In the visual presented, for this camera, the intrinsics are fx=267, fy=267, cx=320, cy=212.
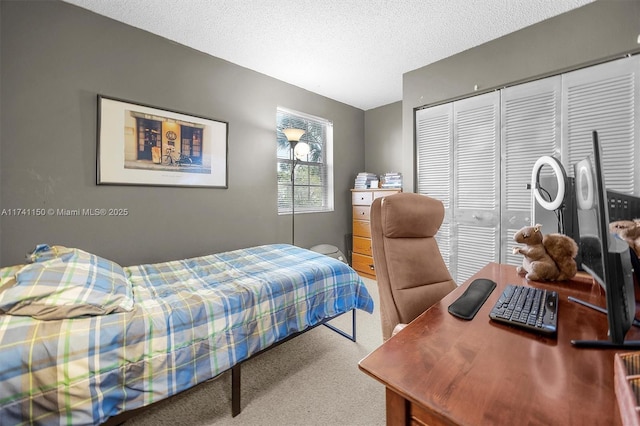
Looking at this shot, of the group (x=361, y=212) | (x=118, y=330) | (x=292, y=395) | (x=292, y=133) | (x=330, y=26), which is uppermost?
(x=330, y=26)

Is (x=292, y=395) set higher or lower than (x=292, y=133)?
lower

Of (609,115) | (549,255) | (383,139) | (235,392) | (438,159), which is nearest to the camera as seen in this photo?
(549,255)

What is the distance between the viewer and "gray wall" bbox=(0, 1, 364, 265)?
1927 mm

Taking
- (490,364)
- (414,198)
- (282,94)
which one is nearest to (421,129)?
(282,94)

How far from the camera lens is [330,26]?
2330mm

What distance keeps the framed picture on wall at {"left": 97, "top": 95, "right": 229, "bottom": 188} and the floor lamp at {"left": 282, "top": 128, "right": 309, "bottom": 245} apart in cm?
76

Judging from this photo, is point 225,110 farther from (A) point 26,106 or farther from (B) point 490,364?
(B) point 490,364

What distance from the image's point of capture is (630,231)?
1.20 metres

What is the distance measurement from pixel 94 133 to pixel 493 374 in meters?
2.94

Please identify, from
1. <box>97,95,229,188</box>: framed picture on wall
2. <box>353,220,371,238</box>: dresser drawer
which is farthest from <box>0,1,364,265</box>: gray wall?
<box>353,220,371,238</box>: dresser drawer

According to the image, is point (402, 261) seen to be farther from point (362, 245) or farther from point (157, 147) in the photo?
point (362, 245)

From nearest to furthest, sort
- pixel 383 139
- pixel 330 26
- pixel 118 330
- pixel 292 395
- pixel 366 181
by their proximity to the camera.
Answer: pixel 118 330 < pixel 292 395 < pixel 330 26 < pixel 366 181 < pixel 383 139

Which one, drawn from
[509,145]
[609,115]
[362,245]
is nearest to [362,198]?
[362,245]

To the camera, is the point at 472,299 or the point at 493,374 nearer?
the point at 493,374
